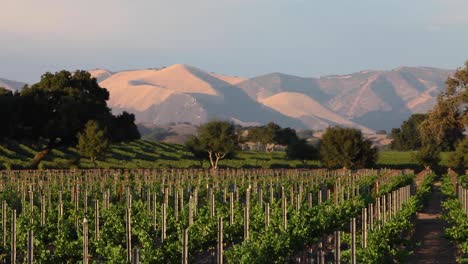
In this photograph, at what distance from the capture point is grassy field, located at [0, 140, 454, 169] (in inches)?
3153

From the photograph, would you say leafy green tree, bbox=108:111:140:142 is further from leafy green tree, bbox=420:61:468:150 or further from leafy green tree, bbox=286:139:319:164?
leafy green tree, bbox=420:61:468:150

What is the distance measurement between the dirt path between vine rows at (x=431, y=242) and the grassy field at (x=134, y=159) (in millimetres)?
42206

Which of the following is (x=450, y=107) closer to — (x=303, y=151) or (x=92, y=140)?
(x=303, y=151)

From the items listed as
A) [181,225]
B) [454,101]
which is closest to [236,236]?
[181,225]

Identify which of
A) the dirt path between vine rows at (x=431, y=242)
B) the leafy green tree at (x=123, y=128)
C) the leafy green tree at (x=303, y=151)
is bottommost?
the dirt path between vine rows at (x=431, y=242)

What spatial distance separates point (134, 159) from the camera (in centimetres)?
9969

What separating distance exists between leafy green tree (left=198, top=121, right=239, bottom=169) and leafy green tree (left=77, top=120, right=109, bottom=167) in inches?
523

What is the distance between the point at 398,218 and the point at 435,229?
8640mm

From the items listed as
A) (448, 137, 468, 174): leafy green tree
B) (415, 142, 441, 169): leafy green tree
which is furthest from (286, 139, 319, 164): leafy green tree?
(448, 137, 468, 174): leafy green tree

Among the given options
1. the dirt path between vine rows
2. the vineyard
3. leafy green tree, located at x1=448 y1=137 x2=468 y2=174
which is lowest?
the dirt path between vine rows

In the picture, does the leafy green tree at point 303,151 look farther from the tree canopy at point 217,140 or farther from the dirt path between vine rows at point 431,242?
the dirt path between vine rows at point 431,242

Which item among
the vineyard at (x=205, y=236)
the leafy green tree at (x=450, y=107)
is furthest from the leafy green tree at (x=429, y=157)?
the vineyard at (x=205, y=236)

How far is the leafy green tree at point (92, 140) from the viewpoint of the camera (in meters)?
73.2

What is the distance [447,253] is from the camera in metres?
27.0
